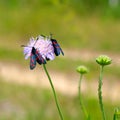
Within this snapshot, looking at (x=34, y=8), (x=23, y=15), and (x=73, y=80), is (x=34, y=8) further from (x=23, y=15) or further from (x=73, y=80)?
(x=73, y=80)

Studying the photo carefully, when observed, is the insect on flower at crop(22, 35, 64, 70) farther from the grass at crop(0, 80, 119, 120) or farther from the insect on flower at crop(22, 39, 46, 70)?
the grass at crop(0, 80, 119, 120)

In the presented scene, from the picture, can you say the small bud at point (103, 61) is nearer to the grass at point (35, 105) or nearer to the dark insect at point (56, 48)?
the dark insect at point (56, 48)

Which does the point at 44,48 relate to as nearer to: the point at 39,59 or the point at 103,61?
the point at 39,59

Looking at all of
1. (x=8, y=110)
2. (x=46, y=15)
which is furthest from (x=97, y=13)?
(x=8, y=110)

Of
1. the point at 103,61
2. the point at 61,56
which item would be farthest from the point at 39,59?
the point at 61,56

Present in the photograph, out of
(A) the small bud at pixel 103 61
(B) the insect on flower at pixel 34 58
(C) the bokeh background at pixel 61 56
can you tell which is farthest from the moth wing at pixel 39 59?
(C) the bokeh background at pixel 61 56

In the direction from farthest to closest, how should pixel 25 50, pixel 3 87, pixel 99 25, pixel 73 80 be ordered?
pixel 99 25 → pixel 73 80 → pixel 3 87 → pixel 25 50
